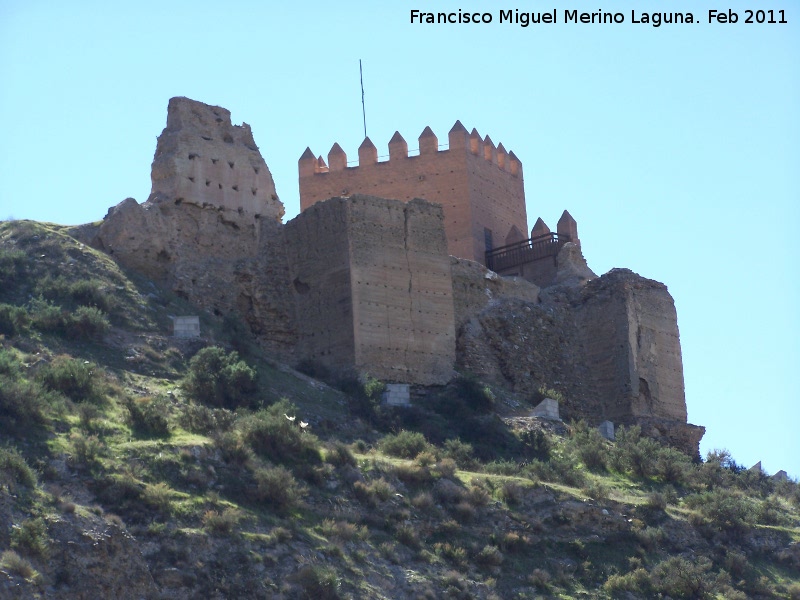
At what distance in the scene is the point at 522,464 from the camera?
2934 cm

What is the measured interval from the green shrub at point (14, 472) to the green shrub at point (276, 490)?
3472 millimetres

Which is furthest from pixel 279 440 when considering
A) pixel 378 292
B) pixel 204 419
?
pixel 378 292

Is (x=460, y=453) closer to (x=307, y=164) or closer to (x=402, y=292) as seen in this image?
(x=402, y=292)

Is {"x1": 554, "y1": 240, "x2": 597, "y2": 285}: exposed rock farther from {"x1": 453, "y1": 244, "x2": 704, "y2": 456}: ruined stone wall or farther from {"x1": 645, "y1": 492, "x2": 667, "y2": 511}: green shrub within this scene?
{"x1": 645, "y1": 492, "x2": 667, "y2": 511}: green shrub

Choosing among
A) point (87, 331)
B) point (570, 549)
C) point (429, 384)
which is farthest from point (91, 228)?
point (570, 549)

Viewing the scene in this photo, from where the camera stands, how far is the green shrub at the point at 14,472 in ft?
70.6

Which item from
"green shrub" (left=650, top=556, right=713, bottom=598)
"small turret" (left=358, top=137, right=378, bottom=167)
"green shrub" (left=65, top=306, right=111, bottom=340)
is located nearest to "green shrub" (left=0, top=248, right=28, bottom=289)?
"green shrub" (left=65, top=306, right=111, bottom=340)

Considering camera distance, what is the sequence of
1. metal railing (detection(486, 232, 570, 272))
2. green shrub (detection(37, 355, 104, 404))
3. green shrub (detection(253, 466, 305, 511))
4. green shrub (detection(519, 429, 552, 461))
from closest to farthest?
green shrub (detection(253, 466, 305, 511)) → green shrub (detection(37, 355, 104, 404)) → green shrub (detection(519, 429, 552, 461)) → metal railing (detection(486, 232, 570, 272))

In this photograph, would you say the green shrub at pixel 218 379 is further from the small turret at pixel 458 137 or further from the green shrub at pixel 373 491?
the small turret at pixel 458 137

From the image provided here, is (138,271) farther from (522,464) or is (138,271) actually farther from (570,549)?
(570,549)

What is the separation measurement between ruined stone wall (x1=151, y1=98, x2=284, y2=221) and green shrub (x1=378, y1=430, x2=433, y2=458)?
683cm

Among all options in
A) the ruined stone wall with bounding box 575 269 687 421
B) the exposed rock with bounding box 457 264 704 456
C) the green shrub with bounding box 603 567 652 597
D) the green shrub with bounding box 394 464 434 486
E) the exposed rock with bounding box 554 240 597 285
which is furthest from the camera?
the exposed rock with bounding box 554 240 597 285

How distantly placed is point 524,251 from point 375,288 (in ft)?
27.4

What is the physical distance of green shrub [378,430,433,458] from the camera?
91.7 feet
